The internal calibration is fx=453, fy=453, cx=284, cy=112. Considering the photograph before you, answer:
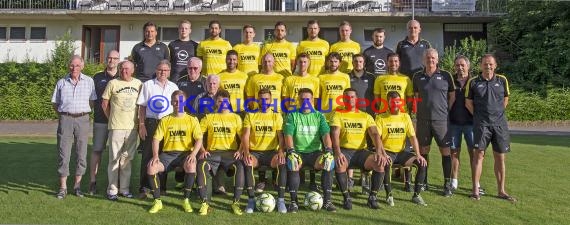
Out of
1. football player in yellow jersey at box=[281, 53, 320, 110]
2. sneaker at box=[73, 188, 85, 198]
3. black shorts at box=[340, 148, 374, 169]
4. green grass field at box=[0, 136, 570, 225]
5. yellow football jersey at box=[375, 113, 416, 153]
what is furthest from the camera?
football player in yellow jersey at box=[281, 53, 320, 110]

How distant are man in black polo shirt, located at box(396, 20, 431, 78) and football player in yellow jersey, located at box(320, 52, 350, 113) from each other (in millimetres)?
1264

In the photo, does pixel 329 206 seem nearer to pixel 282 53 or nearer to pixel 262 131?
pixel 262 131

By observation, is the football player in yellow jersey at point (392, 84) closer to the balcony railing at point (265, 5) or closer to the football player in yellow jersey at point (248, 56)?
the football player in yellow jersey at point (248, 56)

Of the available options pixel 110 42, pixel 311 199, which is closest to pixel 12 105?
pixel 110 42

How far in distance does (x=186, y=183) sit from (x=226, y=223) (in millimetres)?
946

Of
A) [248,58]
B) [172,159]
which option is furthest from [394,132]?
[172,159]

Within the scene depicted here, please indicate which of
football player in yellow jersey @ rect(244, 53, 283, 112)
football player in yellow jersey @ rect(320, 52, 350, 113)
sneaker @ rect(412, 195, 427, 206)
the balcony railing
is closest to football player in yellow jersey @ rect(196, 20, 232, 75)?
football player in yellow jersey @ rect(244, 53, 283, 112)

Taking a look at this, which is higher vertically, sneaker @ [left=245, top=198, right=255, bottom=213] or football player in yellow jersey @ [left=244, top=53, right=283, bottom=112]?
football player in yellow jersey @ [left=244, top=53, right=283, bottom=112]

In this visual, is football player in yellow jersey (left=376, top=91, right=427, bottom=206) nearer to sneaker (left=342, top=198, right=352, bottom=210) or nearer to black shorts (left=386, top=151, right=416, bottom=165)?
black shorts (left=386, top=151, right=416, bottom=165)

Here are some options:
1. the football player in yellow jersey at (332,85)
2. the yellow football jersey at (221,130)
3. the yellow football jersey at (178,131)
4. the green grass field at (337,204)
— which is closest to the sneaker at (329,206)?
the green grass field at (337,204)

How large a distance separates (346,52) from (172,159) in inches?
136

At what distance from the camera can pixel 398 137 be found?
648 cm

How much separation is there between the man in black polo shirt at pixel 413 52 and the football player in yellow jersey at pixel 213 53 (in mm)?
3000

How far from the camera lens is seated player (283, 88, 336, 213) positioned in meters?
5.93
